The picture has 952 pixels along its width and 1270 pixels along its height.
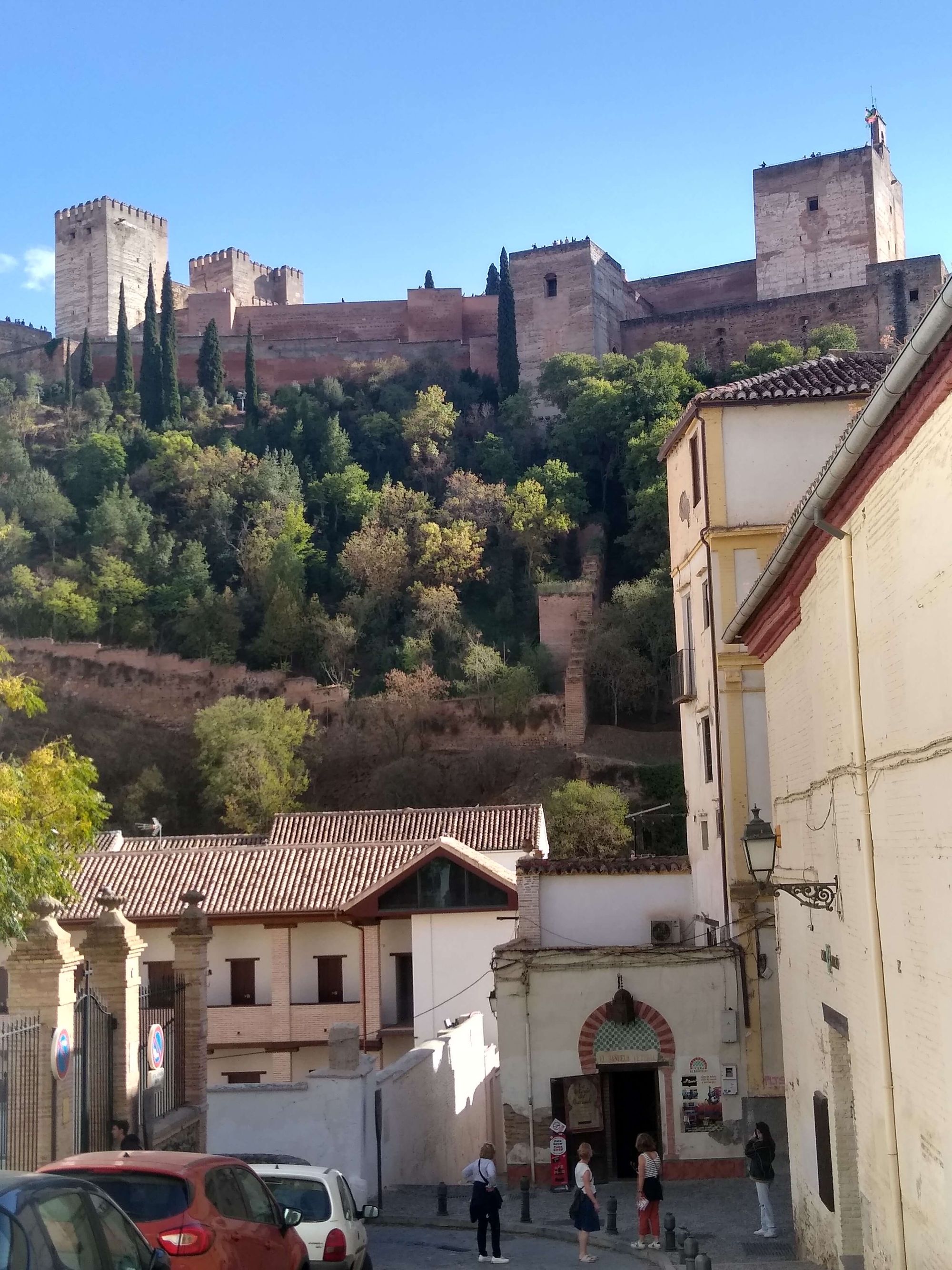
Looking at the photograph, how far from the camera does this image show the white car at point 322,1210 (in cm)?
1046

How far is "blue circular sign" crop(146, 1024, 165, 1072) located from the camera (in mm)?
12914

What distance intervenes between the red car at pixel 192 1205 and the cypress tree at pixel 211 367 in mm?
65475

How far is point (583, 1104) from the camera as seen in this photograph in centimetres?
1852

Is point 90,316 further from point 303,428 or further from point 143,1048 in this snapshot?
point 143,1048

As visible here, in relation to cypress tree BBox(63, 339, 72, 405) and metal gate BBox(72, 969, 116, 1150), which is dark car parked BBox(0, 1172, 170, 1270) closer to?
metal gate BBox(72, 969, 116, 1150)

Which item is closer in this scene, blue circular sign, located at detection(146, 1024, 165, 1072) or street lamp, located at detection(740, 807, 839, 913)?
street lamp, located at detection(740, 807, 839, 913)

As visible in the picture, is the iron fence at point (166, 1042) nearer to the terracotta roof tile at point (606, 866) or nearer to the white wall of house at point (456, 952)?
the terracotta roof tile at point (606, 866)

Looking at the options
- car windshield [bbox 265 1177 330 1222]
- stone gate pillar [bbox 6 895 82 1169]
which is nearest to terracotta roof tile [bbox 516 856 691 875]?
car windshield [bbox 265 1177 330 1222]

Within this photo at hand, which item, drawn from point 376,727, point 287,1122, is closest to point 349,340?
point 376,727

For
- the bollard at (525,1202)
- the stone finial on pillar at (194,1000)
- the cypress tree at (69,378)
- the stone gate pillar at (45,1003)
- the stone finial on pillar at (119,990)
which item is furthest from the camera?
the cypress tree at (69,378)

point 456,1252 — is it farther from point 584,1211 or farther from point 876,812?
point 876,812

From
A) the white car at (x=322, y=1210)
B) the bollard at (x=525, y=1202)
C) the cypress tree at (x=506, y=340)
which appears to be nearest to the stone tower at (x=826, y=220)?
Result: the cypress tree at (x=506, y=340)

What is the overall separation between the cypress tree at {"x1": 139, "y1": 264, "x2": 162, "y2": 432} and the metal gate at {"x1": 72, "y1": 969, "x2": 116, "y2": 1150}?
58908 mm

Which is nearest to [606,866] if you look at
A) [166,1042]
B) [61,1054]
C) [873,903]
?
[166,1042]
